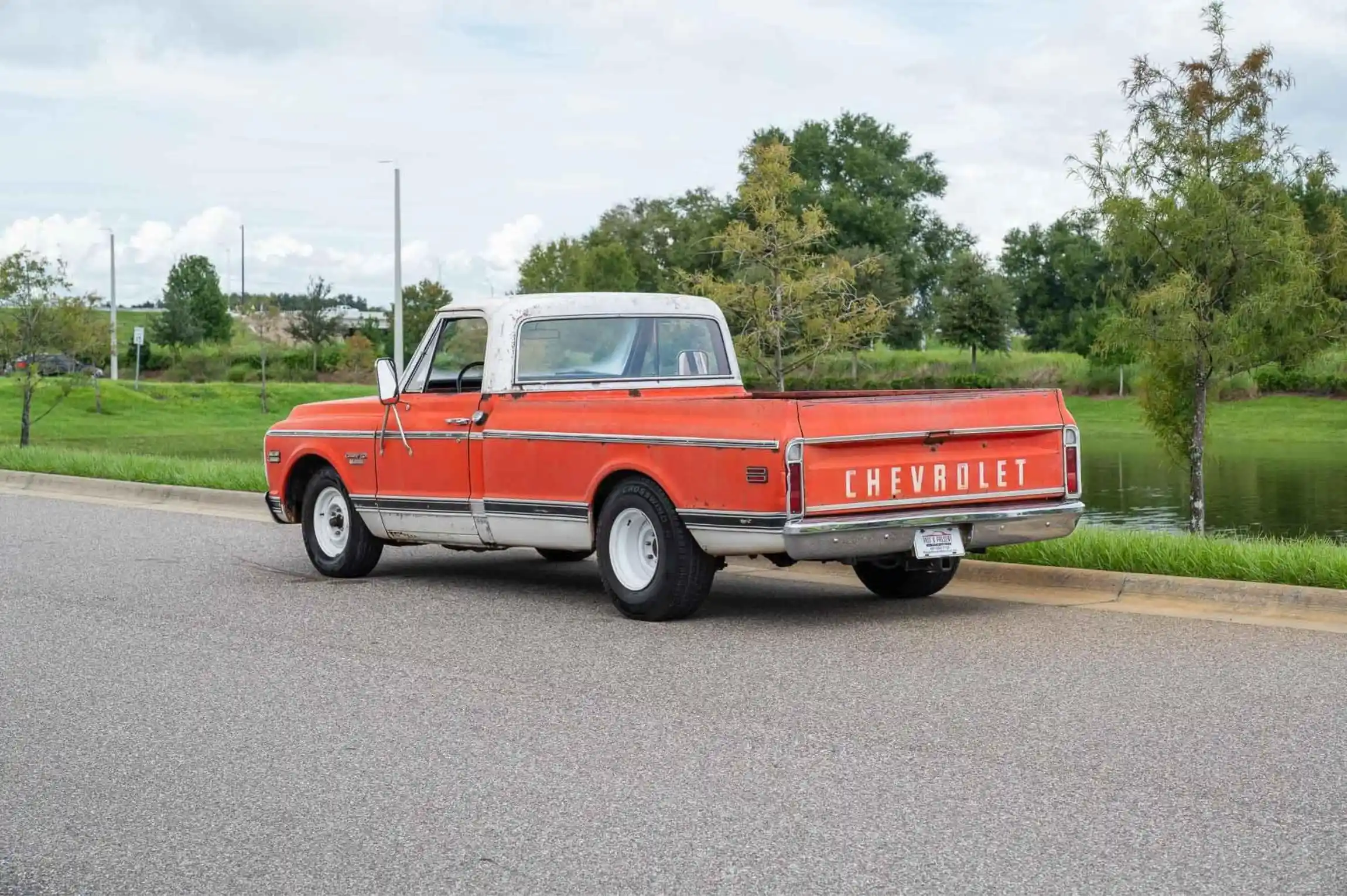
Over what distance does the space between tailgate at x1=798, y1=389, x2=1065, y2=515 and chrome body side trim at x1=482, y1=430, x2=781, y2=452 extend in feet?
0.95

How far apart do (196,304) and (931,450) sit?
87.1 meters

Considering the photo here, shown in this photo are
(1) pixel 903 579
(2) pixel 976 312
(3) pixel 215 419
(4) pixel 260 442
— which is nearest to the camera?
(1) pixel 903 579

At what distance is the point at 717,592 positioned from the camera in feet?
37.9

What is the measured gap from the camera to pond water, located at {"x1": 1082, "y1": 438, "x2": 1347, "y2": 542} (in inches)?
955

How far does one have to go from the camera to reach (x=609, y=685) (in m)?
8.07

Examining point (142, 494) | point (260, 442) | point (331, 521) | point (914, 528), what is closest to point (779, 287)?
point (260, 442)

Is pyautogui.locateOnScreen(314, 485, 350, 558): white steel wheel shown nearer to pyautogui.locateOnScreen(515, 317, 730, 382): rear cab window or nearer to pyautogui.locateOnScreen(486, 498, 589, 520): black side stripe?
pyautogui.locateOnScreen(486, 498, 589, 520): black side stripe

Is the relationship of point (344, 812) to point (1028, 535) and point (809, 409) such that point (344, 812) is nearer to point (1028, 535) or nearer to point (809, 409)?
point (809, 409)

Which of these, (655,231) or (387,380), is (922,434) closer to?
(387,380)

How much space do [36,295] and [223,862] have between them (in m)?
36.1

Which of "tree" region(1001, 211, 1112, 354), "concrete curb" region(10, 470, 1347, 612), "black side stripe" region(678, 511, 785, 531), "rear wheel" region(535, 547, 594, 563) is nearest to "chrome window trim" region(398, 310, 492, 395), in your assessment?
"rear wheel" region(535, 547, 594, 563)

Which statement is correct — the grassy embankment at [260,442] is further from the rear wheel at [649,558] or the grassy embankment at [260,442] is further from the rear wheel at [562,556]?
the rear wheel at [562,556]

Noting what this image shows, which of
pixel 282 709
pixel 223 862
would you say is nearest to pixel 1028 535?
pixel 282 709

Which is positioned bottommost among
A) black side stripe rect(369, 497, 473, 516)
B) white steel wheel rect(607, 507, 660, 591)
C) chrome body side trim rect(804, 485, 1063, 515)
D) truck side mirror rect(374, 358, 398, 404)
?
white steel wheel rect(607, 507, 660, 591)
